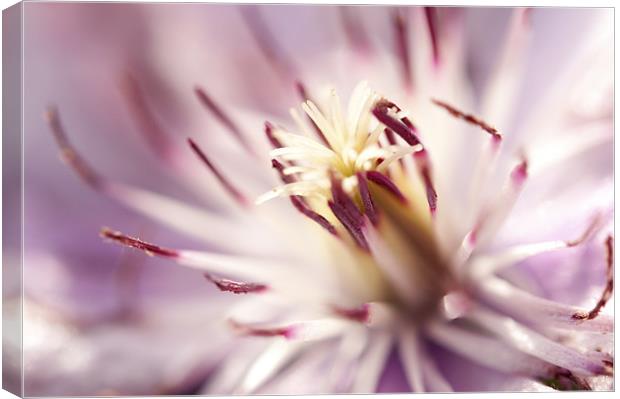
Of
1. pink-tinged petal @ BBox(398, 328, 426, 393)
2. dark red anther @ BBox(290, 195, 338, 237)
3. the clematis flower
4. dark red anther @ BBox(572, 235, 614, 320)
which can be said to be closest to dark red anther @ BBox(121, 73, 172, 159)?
the clematis flower

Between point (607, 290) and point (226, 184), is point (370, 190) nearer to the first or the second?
point (226, 184)

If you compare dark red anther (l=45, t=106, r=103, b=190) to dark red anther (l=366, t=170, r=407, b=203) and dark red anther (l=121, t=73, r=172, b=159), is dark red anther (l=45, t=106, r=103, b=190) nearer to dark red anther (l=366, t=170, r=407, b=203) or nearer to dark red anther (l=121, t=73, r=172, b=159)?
dark red anther (l=121, t=73, r=172, b=159)

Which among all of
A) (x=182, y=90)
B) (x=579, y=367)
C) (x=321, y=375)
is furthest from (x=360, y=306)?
(x=182, y=90)

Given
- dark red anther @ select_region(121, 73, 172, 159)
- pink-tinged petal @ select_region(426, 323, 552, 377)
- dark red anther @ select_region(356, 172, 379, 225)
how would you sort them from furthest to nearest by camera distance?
dark red anther @ select_region(121, 73, 172, 159), pink-tinged petal @ select_region(426, 323, 552, 377), dark red anther @ select_region(356, 172, 379, 225)

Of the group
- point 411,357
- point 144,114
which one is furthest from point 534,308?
point 144,114

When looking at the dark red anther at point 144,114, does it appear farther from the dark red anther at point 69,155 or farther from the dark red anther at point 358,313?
the dark red anther at point 358,313

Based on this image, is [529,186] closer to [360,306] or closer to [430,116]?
[430,116]
